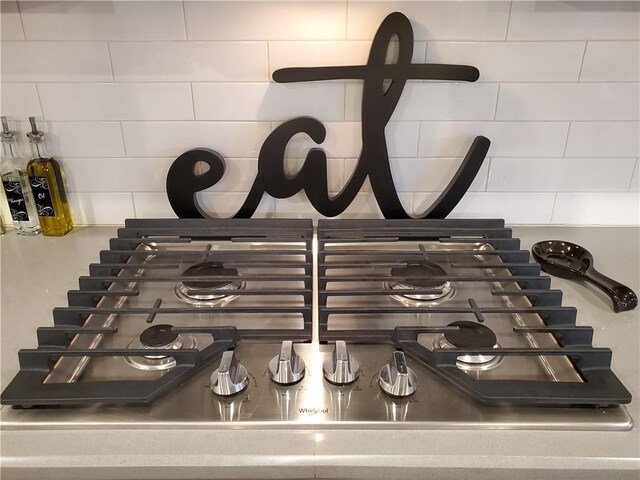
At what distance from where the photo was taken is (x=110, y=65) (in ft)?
3.50

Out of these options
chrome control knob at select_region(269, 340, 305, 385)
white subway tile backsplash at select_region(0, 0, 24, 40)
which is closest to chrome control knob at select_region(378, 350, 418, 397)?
chrome control knob at select_region(269, 340, 305, 385)

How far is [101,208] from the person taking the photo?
1.20m

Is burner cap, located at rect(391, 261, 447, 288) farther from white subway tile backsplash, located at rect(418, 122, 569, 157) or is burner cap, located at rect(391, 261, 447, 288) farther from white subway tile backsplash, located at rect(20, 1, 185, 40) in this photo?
white subway tile backsplash, located at rect(20, 1, 185, 40)

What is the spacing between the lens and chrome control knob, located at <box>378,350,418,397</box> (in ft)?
2.37

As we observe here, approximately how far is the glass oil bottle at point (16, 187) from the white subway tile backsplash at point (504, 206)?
80 cm

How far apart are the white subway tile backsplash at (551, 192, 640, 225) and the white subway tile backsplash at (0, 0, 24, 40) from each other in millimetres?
1130

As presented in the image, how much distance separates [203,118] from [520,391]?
771mm

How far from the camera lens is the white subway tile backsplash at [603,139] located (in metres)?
1.13

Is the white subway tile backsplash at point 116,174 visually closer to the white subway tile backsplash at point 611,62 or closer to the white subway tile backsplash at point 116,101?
the white subway tile backsplash at point 116,101

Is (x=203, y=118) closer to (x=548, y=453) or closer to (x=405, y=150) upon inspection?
(x=405, y=150)

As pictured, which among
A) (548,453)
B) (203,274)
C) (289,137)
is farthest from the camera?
(289,137)

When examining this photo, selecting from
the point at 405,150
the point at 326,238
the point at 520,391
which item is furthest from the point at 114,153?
the point at 520,391

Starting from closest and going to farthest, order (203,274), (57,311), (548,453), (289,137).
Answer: (548,453) → (57,311) → (203,274) → (289,137)

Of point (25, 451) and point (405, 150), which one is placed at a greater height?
point (405, 150)
